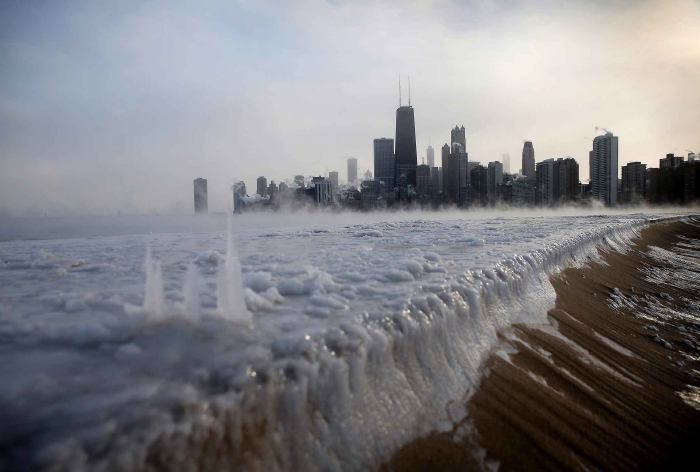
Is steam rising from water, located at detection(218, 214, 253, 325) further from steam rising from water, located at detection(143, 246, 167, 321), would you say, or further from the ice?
steam rising from water, located at detection(143, 246, 167, 321)

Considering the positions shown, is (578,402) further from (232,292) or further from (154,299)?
(154,299)

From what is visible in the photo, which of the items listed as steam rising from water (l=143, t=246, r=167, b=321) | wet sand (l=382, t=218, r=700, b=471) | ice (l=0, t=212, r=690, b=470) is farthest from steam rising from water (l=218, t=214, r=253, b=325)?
wet sand (l=382, t=218, r=700, b=471)

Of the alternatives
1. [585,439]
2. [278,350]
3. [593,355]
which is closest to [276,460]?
[278,350]

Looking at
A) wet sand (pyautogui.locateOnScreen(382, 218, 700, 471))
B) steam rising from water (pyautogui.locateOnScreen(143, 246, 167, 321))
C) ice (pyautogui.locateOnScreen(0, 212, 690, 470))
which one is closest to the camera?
ice (pyautogui.locateOnScreen(0, 212, 690, 470))

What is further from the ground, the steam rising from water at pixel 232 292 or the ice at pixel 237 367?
the steam rising from water at pixel 232 292

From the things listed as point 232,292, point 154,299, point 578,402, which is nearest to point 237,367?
point 232,292

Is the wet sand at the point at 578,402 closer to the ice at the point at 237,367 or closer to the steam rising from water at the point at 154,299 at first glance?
the ice at the point at 237,367

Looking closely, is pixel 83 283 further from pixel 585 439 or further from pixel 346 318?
pixel 585 439

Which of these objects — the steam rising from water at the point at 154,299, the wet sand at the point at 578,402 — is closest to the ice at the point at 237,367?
the steam rising from water at the point at 154,299

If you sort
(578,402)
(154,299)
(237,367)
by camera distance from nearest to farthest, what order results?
1. (237,367)
2. (154,299)
3. (578,402)
